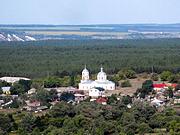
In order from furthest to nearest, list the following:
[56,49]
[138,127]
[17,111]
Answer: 1. [56,49]
2. [17,111]
3. [138,127]

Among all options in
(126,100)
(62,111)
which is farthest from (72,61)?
(62,111)

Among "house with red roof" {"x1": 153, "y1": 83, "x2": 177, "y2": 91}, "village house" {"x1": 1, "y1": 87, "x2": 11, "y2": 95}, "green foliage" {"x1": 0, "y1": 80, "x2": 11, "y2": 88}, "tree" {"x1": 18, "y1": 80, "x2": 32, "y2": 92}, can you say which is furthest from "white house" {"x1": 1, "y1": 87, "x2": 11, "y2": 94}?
"house with red roof" {"x1": 153, "y1": 83, "x2": 177, "y2": 91}

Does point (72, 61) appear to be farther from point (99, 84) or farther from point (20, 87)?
point (20, 87)

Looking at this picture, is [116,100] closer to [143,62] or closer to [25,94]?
[25,94]

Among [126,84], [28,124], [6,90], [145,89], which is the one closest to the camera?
[28,124]

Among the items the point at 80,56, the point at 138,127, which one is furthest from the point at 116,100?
the point at 80,56

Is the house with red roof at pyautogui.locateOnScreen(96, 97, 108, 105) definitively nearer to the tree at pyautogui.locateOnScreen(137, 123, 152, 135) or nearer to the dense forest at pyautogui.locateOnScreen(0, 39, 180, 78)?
the tree at pyautogui.locateOnScreen(137, 123, 152, 135)

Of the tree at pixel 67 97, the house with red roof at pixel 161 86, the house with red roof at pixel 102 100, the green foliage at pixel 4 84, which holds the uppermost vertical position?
the house with red roof at pixel 102 100

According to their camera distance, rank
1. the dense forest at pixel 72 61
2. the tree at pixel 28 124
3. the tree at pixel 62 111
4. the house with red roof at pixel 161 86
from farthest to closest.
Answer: the dense forest at pixel 72 61, the house with red roof at pixel 161 86, the tree at pixel 62 111, the tree at pixel 28 124

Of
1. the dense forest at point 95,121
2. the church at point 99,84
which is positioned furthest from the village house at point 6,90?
the dense forest at point 95,121

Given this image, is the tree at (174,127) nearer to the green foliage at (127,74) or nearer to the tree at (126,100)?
the tree at (126,100)

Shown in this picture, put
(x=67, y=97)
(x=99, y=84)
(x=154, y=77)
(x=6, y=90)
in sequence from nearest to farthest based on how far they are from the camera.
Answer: (x=67, y=97) → (x=6, y=90) → (x=99, y=84) → (x=154, y=77)
